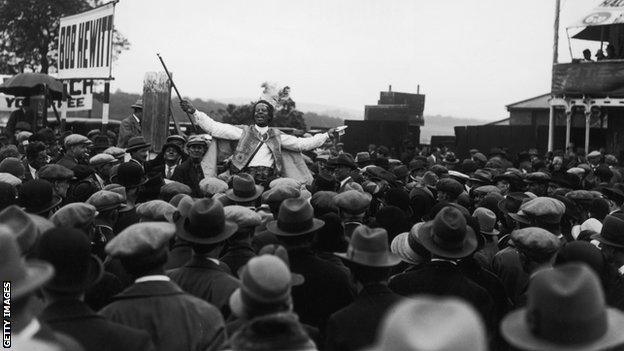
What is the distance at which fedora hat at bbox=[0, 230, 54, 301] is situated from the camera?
263cm

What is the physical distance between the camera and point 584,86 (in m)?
24.1

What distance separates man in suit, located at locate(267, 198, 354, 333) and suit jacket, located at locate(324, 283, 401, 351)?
53 cm

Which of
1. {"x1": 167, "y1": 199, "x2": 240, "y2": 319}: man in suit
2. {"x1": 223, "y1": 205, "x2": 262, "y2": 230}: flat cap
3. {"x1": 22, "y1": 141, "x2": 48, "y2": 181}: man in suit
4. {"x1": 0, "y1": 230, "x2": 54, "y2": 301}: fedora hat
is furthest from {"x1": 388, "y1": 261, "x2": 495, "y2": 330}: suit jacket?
{"x1": 22, "y1": 141, "x2": 48, "y2": 181}: man in suit

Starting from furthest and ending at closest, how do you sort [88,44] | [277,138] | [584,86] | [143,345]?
[584,86] < [88,44] < [277,138] < [143,345]

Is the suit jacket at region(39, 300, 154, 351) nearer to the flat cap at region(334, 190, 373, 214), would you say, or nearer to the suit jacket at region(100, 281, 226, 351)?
the suit jacket at region(100, 281, 226, 351)

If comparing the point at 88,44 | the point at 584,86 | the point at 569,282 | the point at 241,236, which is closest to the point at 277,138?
the point at 241,236

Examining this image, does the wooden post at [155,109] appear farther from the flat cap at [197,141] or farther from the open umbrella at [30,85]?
the open umbrella at [30,85]

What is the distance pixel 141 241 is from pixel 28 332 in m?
1.00

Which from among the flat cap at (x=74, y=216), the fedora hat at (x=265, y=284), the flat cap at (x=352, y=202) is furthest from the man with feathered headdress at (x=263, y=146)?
the fedora hat at (x=265, y=284)

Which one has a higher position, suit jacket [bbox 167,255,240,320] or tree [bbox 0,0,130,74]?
tree [bbox 0,0,130,74]

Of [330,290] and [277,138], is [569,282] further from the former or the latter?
[277,138]

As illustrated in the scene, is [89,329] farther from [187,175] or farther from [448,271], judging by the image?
[187,175]

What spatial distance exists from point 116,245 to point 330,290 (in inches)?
52.0

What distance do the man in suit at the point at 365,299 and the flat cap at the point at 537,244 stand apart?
134cm
